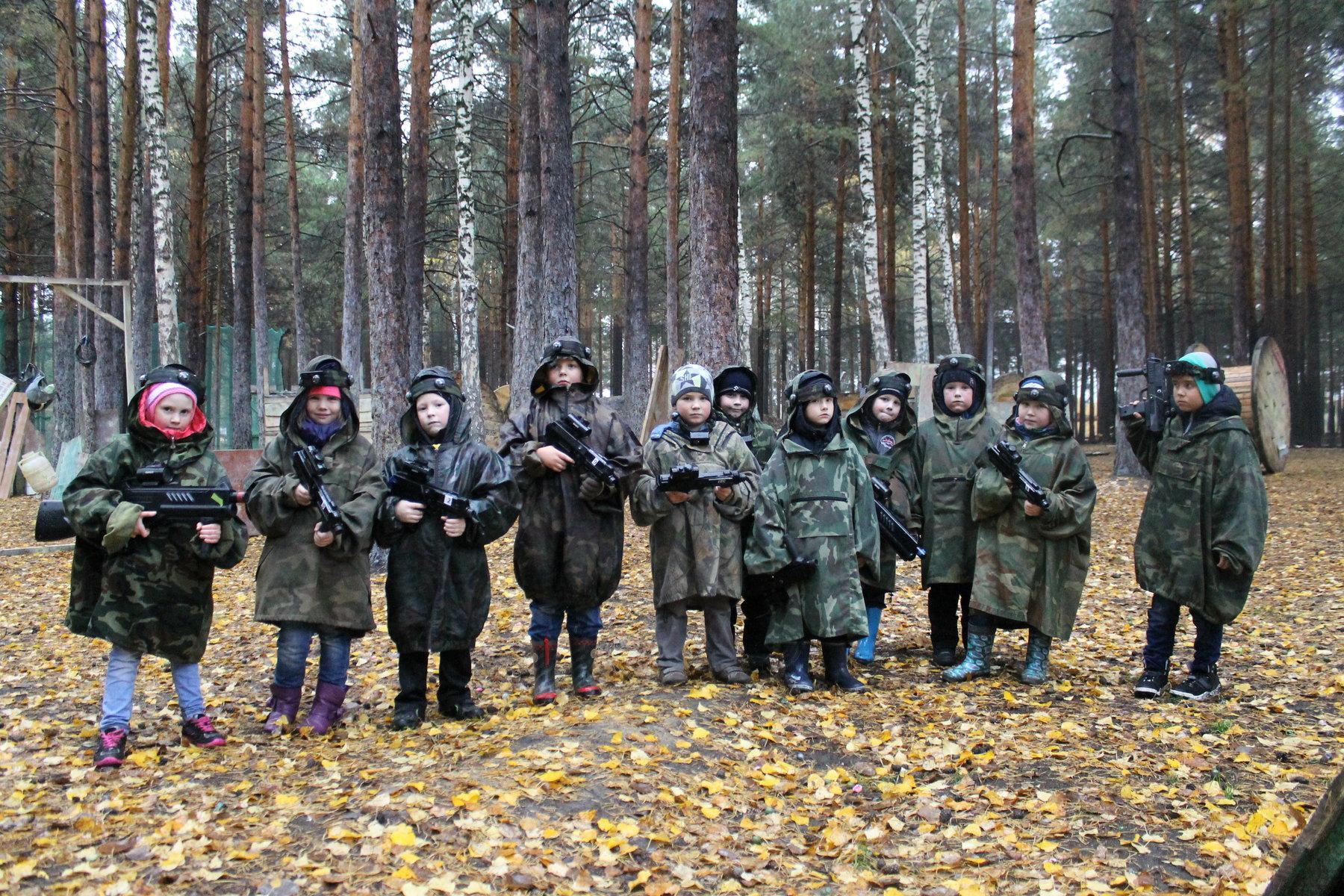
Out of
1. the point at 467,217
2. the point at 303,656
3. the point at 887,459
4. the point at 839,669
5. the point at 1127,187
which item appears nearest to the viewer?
the point at 303,656

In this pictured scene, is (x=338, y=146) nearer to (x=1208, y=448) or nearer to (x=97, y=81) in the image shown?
(x=97, y=81)

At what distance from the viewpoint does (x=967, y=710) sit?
600 centimetres

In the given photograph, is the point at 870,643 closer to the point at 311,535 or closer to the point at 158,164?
the point at 311,535

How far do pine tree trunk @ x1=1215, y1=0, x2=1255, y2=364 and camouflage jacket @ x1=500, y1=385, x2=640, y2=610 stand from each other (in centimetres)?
1742

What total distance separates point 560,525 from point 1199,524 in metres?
3.87


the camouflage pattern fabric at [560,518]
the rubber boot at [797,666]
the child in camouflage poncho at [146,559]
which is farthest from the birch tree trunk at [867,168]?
the child in camouflage poncho at [146,559]

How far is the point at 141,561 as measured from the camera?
16.8 ft

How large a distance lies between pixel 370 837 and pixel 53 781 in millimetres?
1946

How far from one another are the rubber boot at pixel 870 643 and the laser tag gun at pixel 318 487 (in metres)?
3.74

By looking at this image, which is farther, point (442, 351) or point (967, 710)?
point (442, 351)

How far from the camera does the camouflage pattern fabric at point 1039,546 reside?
6406 millimetres

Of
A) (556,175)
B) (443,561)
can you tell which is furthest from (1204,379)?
(556,175)

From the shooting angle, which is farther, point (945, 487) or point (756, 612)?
point (945, 487)

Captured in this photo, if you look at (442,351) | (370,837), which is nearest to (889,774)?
(370,837)
